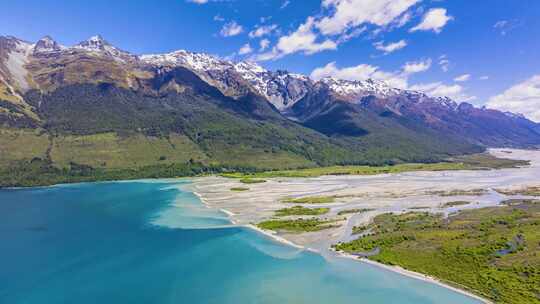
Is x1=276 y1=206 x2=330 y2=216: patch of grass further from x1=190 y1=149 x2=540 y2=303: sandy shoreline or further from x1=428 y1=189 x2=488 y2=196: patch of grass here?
x1=428 y1=189 x2=488 y2=196: patch of grass

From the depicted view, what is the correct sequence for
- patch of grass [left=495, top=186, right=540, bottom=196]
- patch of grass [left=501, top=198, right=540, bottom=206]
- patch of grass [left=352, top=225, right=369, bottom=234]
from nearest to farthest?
patch of grass [left=352, top=225, right=369, bottom=234], patch of grass [left=501, top=198, right=540, bottom=206], patch of grass [left=495, top=186, right=540, bottom=196]

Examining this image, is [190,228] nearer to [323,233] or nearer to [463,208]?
[323,233]

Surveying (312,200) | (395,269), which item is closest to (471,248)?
(395,269)

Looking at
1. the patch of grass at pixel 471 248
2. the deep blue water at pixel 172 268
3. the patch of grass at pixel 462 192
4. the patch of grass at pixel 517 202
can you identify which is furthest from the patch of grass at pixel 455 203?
the deep blue water at pixel 172 268

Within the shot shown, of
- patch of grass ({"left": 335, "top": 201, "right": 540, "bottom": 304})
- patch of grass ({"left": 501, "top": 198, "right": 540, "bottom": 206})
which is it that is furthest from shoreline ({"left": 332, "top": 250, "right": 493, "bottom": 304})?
patch of grass ({"left": 501, "top": 198, "right": 540, "bottom": 206})

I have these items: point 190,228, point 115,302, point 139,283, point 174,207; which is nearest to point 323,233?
point 190,228

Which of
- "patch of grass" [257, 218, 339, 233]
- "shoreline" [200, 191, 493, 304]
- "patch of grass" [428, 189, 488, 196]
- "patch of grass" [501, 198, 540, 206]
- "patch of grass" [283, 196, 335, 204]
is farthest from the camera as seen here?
"patch of grass" [428, 189, 488, 196]
